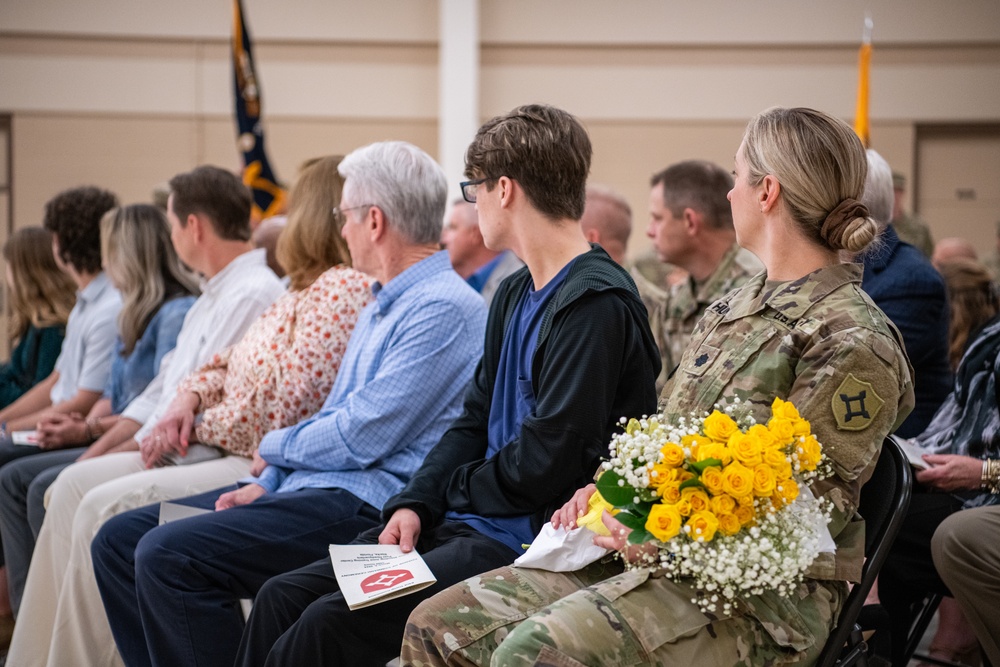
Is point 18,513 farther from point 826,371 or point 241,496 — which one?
point 826,371

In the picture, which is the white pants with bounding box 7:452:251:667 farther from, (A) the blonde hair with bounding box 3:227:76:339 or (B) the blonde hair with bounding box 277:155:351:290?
(A) the blonde hair with bounding box 3:227:76:339

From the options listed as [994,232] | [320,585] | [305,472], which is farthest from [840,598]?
[994,232]

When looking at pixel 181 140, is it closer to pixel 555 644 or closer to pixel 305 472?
pixel 305 472

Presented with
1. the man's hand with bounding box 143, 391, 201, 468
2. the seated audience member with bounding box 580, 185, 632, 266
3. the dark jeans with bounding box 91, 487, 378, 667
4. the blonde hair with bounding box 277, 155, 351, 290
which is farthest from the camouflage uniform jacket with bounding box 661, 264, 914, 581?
the seated audience member with bounding box 580, 185, 632, 266

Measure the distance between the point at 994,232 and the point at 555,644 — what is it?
26.5 feet

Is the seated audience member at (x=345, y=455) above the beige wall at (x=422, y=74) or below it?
below

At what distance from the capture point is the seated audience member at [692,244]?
3416mm

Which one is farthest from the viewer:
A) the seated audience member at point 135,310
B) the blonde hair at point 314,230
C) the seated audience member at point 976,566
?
the seated audience member at point 135,310

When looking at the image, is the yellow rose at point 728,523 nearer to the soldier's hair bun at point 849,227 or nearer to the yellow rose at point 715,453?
Result: the yellow rose at point 715,453

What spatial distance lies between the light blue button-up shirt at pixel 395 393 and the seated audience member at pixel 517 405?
219 mm

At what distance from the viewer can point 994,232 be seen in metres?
8.38

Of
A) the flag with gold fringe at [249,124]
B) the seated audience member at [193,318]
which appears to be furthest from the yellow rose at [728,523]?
the flag with gold fringe at [249,124]

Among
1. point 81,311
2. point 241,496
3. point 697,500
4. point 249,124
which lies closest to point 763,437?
point 697,500

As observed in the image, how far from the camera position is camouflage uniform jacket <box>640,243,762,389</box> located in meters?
3.39
